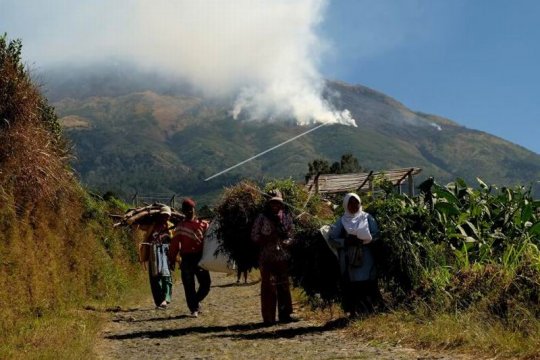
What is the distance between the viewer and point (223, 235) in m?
12.0

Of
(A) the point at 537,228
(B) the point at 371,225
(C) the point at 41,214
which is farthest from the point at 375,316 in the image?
(C) the point at 41,214

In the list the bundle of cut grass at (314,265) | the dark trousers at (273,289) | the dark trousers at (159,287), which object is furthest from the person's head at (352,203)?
the dark trousers at (159,287)

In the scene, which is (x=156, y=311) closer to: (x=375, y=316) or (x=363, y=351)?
(x=375, y=316)

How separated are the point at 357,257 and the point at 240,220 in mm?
2245

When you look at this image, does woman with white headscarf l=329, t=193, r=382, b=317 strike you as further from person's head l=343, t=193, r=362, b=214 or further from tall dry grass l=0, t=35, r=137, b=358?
tall dry grass l=0, t=35, r=137, b=358

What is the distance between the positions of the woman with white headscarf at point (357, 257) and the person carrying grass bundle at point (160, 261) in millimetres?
4916

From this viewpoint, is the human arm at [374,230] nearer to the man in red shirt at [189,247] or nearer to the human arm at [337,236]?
the human arm at [337,236]

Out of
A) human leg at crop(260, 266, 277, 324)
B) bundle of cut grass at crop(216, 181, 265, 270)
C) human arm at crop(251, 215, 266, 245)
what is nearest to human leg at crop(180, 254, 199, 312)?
bundle of cut grass at crop(216, 181, 265, 270)

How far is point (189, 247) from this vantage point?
502 inches

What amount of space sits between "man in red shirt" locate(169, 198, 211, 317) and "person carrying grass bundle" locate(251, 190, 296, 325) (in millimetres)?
1980

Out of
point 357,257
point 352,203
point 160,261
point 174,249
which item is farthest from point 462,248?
point 160,261

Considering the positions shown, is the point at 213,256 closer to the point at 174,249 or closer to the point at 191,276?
the point at 191,276

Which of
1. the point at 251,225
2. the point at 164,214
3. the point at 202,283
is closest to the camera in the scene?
the point at 251,225

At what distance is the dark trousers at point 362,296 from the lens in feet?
34.1
